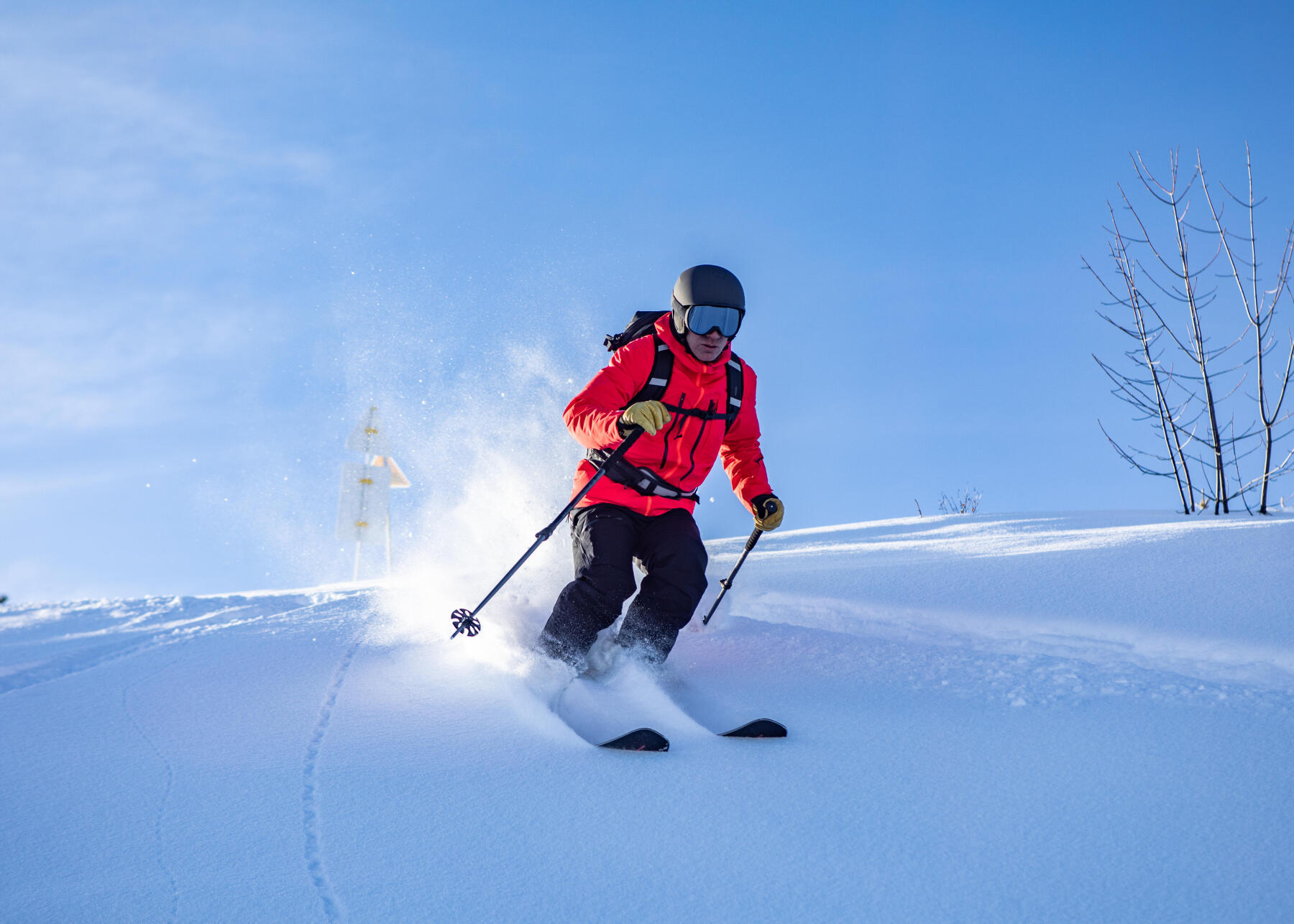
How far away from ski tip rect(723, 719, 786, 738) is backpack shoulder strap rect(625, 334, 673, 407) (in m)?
1.43

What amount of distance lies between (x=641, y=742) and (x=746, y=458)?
1770mm

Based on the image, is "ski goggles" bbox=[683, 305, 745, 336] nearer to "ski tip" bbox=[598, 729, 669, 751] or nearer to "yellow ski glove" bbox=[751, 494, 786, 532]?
"yellow ski glove" bbox=[751, 494, 786, 532]

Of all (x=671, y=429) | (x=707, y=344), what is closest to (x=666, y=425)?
(x=671, y=429)

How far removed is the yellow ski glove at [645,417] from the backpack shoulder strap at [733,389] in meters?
0.49

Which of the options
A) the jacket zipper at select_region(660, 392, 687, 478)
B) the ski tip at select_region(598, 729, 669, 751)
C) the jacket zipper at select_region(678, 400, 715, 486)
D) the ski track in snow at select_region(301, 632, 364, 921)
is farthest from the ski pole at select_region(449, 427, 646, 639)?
the ski tip at select_region(598, 729, 669, 751)

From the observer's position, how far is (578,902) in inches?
62.6

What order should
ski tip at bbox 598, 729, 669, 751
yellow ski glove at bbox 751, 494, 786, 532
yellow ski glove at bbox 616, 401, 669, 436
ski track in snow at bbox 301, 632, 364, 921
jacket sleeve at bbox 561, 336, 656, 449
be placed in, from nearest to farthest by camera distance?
ski track in snow at bbox 301, 632, 364, 921 → ski tip at bbox 598, 729, 669, 751 → yellow ski glove at bbox 616, 401, 669, 436 → jacket sleeve at bbox 561, 336, 656, 449 → yellow ski glove at bbox 751, 494, 786, 532

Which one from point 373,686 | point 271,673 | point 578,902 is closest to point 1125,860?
point 578,902

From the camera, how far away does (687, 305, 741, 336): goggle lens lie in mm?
3219

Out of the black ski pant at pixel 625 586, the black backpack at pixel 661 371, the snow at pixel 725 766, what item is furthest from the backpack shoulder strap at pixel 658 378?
the snow at pixel 725 766

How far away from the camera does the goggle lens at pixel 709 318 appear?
322 cm

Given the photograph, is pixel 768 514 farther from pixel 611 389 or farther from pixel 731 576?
pixel 611 389

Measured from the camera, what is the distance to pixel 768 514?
3672 millimetres

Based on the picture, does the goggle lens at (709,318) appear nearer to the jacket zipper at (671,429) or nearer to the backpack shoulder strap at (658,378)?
the backpack shoulder strap at (658,378)
